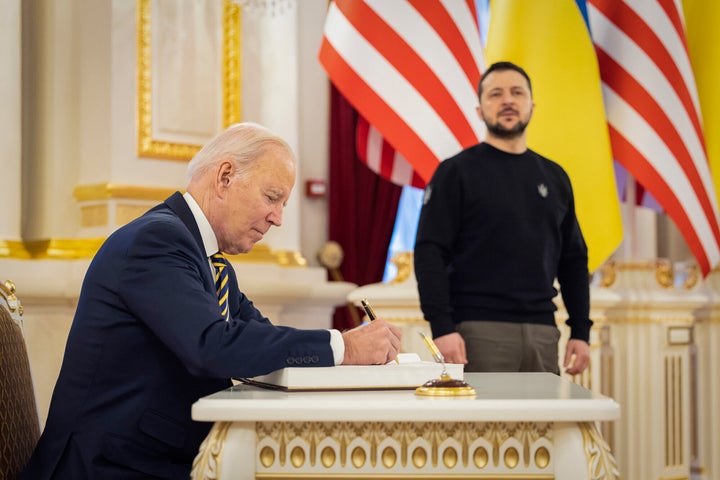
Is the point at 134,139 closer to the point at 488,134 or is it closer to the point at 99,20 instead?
the point at 99,20

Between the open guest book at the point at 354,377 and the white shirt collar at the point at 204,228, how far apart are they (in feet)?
1.17

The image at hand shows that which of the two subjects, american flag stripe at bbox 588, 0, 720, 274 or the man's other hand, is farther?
american flag stripe at bbox 588, 0, 720, 274

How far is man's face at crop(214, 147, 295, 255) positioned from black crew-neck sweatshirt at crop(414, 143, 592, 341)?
113 cm

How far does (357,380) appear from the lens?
160cm

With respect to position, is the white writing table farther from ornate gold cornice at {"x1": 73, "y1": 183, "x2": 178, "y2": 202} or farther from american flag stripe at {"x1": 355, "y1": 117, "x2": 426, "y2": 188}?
american flag stripe at {"x1": 355, "y1": 117, "x2": 426, "y2": 188}

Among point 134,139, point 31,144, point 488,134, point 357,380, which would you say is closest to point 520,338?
point 488,134

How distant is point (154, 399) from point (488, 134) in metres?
1.77

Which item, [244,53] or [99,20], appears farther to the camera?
[244,53]

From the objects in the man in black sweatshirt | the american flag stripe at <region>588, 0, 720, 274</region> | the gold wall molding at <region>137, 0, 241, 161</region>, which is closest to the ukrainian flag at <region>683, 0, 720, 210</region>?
the american flag stripe at <region>588, 0, 720, 274</region>

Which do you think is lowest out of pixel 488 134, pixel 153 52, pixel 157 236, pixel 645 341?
pixel 645 341

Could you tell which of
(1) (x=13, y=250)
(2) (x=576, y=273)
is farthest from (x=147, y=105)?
(2) (x=576, y=273)

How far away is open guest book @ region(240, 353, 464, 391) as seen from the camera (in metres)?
1.58

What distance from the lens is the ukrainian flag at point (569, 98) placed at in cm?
414

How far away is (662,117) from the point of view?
14.5 ft
